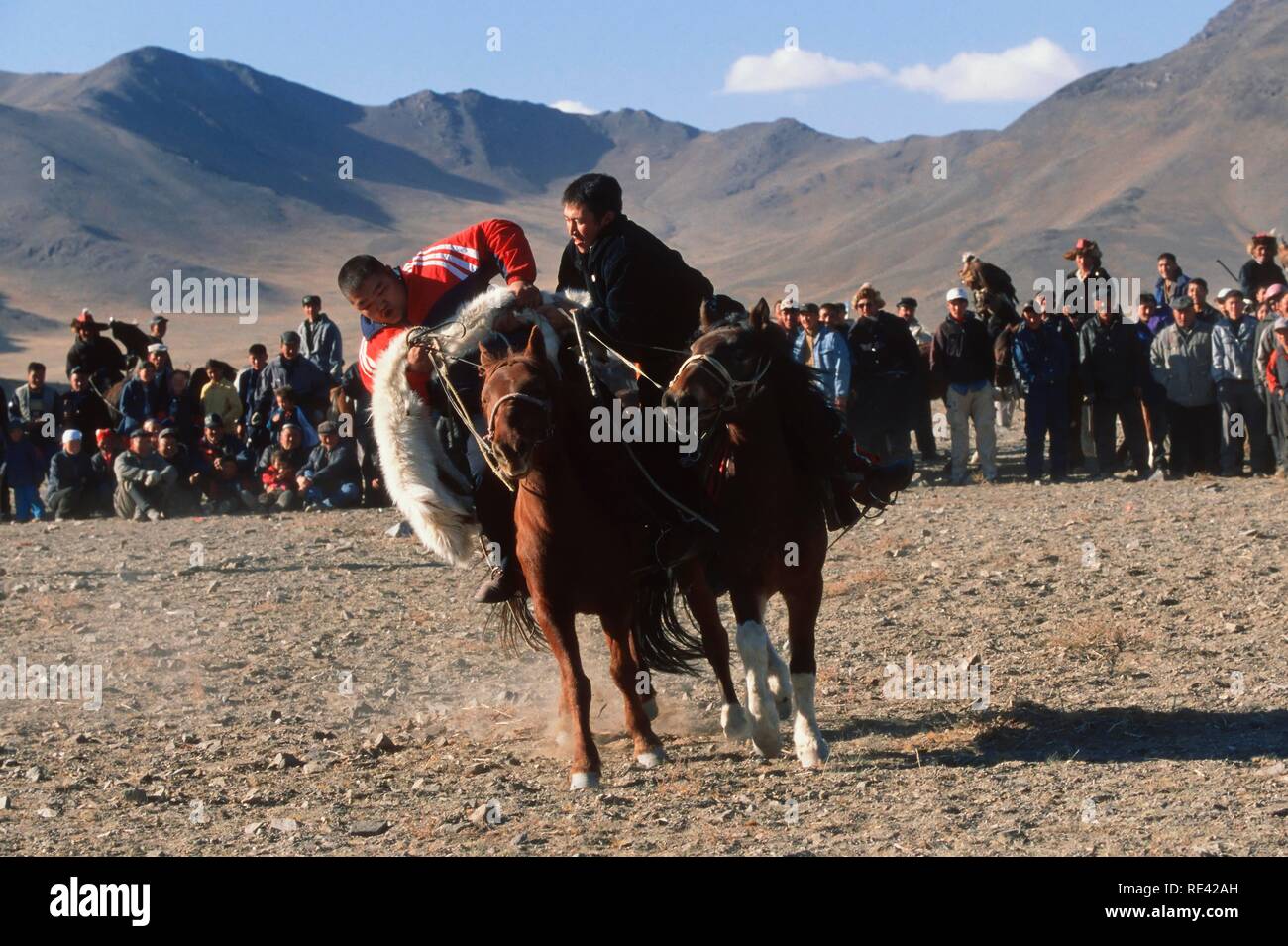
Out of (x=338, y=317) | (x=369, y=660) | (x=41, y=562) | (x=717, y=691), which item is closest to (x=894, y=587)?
(x=717, y=691)

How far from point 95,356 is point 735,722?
1375 centimetres

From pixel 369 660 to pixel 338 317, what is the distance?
78625 millimetres

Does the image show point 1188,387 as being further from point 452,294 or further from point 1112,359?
point 452,294

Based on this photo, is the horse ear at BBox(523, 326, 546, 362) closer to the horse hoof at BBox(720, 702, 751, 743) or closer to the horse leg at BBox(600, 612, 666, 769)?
the horse leg at BBox(600, 612, 666, 769)

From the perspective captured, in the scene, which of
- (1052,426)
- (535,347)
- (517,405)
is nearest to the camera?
(517,405)

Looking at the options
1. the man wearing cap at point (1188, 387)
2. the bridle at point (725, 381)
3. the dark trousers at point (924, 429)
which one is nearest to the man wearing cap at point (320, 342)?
the dark trousers at point (924, 429)

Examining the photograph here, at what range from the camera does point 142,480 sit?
55.3ft

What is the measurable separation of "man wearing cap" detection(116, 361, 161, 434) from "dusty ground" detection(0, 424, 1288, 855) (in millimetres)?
4140

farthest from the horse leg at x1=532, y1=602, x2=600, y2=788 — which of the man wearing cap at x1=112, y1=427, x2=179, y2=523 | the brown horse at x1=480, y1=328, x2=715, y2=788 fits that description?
the man wearing cap at x1=112, y1=427, x2=179, y2=523

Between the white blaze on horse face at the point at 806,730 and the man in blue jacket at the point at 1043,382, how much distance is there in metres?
9.86

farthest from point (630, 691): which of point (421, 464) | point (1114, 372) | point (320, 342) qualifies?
point (320, 342)

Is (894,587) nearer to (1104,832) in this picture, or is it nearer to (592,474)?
(592,474)

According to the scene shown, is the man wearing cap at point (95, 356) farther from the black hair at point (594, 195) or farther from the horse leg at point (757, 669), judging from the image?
the horse leg at point (757, 669)

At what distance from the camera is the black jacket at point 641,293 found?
300 inches
